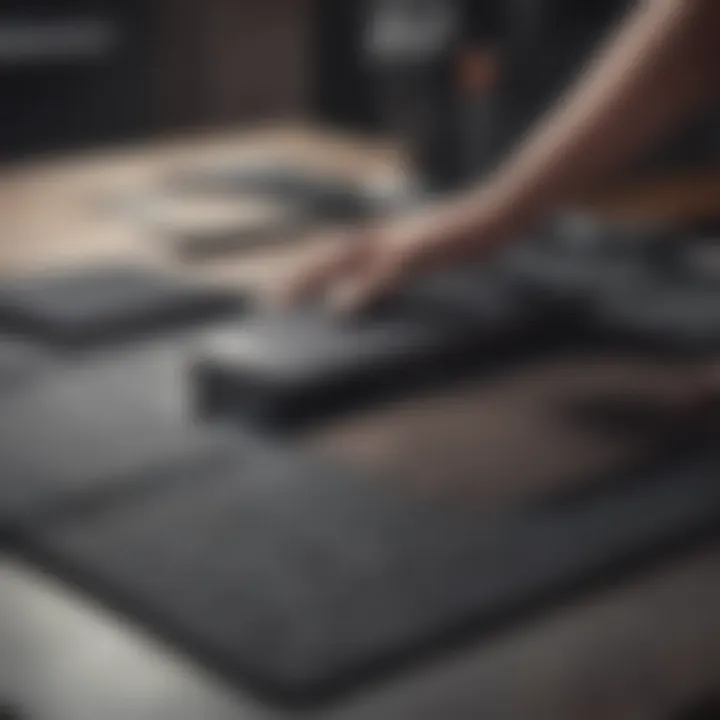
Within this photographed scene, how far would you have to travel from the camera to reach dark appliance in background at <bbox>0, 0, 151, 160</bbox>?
2836 mm

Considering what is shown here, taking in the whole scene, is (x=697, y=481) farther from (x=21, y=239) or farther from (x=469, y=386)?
(x=21, y=239)

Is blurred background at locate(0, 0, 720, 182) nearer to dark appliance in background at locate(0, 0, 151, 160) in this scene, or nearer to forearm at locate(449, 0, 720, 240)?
dark appliance in background at locate(0, 0, 151, 160)

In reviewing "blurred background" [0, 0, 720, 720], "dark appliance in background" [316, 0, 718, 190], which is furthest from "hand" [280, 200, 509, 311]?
"dark appliance in background" [316, 0, 718, 190]

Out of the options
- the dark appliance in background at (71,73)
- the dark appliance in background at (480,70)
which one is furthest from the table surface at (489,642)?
the dark appliance in background at (71,73)

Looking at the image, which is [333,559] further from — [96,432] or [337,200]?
[337,200]

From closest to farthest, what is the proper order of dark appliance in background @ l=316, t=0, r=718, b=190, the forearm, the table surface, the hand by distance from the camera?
the table surface, the forearm, the hand, dark appliance in background @ l=316, t=0, r=718, b=190

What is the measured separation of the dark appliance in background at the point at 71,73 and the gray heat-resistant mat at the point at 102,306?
160 centimetres

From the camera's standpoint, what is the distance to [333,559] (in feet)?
2.57

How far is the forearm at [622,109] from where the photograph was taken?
1.01 meters

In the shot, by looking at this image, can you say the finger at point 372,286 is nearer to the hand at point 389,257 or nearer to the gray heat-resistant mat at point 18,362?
the hand at point 389,257

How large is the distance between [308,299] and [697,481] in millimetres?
373

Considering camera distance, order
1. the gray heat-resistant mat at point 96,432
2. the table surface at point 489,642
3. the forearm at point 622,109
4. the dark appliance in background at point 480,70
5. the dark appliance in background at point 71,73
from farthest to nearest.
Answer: the dark appliance in background at point 71,73 < the dark appliance in background at point 480,70 < the forearm at point 622,109 < the gray heat-resistant mat at point 96,432 < the table surface at point 489,642

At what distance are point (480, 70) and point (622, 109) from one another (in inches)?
29.0

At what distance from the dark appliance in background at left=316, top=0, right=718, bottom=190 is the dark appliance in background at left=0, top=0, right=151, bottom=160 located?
0.78m
